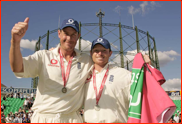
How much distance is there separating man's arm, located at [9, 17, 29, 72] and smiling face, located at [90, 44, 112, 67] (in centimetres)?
101

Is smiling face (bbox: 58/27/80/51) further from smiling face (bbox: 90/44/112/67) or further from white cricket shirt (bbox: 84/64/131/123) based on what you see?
white cricket shirt (bbox: 84/64/131/123)

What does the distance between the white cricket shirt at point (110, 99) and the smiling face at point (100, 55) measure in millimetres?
103

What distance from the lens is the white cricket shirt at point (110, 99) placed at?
6.76ft

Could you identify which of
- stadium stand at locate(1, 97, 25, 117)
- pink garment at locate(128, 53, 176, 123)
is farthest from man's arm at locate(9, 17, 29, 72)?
stadium stand at locate(1, 97, 25, 117)

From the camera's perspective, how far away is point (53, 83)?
2062mm

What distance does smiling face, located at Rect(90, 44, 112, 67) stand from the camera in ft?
7.64

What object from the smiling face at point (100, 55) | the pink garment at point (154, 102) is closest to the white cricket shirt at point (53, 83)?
the smiling face at point (100, 55)

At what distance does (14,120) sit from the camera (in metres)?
8.46

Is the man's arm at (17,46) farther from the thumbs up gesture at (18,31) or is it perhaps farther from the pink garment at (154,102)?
the pink garment at (154,102)

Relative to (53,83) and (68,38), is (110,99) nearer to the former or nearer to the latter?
(53,83)

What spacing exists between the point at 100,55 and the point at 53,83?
763mm

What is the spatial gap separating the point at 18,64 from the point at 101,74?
1.08 meters

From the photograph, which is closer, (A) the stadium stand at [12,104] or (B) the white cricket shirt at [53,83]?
(B) the white cricket shirt at [53,83]

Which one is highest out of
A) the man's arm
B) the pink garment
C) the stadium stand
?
the man's arm
